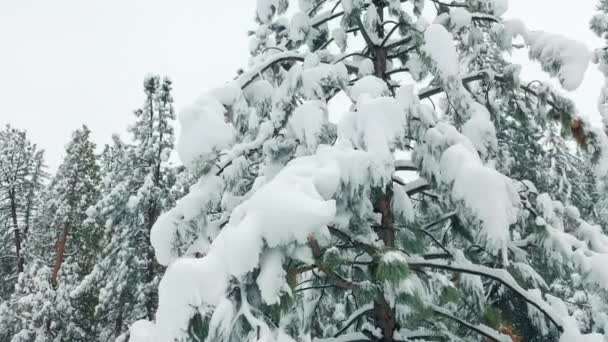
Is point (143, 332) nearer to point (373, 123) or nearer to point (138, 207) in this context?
point (373, 123)

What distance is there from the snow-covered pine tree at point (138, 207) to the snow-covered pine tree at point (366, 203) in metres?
13.1

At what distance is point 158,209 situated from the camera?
60.4ft

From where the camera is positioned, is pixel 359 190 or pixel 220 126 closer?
pixel 359 190

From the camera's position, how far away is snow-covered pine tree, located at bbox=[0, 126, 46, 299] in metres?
26.7

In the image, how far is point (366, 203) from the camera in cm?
393

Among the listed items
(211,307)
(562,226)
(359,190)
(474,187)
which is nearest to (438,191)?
(474,187)

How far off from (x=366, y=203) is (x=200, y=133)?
1473 mm

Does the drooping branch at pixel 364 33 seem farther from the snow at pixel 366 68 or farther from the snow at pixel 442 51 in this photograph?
the snow at pixel 442 51

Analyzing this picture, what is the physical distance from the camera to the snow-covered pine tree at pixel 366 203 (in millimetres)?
2705

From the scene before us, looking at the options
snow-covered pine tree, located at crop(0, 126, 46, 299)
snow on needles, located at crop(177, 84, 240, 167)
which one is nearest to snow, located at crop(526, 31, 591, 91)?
snow on needles, located at crop(177, 84, 240, 167)

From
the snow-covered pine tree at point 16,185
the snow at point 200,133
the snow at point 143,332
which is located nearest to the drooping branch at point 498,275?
the snow at point 200,133

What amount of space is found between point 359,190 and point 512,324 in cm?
284

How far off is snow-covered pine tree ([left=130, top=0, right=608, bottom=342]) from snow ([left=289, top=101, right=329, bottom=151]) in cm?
2

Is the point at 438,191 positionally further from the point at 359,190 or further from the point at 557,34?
the point at 557,34
